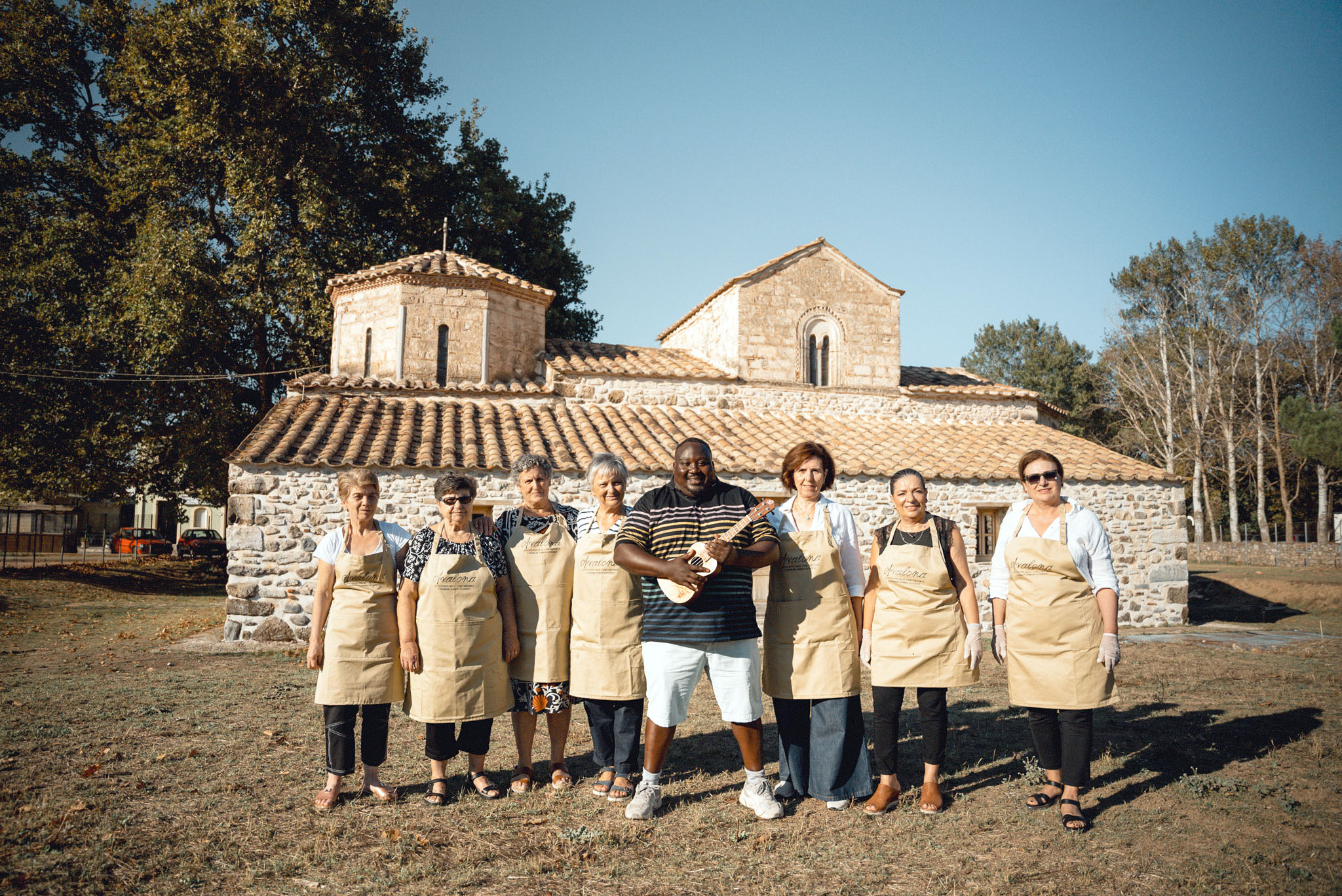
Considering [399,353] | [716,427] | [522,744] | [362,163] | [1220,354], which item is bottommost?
[522,744]

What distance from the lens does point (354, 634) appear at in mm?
4094

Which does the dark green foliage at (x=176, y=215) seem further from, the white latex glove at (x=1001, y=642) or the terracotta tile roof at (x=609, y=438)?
the white latex glove at (x=1001, y=642)

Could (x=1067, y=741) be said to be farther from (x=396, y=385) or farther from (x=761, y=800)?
(x=396, y=385)

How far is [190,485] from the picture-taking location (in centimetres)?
1722

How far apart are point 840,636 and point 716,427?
A: 9784mm

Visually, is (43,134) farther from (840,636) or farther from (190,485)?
(840,636)

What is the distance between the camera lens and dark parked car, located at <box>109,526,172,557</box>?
28609 millimetres

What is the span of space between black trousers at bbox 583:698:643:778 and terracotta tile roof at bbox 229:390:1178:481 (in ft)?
23.8

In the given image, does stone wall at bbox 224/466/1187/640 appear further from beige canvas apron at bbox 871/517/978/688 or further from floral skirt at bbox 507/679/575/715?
beige canvas apron at bbox 871/517/978/688

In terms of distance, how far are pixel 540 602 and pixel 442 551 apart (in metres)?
0.64

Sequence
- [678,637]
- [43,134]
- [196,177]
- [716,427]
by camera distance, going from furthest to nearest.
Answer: [43,134]
[196,177]
[716,427]
[678,637]

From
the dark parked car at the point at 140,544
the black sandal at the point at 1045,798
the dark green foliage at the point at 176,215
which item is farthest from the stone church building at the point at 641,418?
the dark parked car at the point at 140,544

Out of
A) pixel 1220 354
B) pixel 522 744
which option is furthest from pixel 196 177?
pixel 1220 354

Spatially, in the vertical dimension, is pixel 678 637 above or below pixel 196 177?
below
